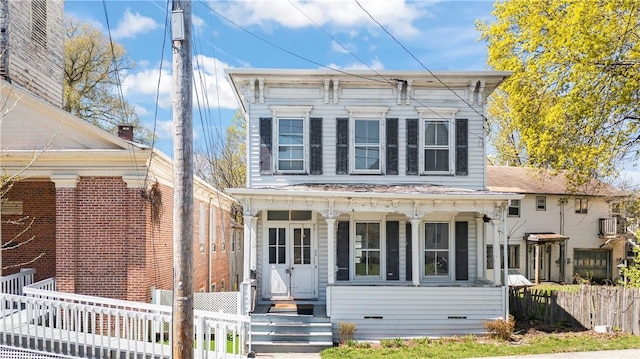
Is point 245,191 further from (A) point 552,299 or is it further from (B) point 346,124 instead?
(A) point 552,299

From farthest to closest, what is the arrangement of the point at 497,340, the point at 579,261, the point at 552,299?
1. the point at 579,261
2. the point at 552,299
3. the point at 497,340

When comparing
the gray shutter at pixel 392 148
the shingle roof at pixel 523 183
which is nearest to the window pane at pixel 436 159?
the gray shutter at pixel 392 148

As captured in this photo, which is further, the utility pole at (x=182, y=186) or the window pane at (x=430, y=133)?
the window pane at (x=430, y=133)

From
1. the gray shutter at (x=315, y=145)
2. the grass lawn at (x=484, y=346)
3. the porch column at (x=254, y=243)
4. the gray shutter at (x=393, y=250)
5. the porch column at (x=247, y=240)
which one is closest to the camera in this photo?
the grass lawn at (x=484, y=346)

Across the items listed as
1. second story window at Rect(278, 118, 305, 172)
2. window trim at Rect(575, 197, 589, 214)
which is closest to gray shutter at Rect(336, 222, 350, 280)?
second story window at Rect(278, 118, 305, 172)

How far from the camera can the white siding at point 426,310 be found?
504 inches

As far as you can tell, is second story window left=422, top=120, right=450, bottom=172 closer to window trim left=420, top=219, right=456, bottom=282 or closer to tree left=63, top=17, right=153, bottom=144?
window trim left=420, top=219, right=456, bottom=282

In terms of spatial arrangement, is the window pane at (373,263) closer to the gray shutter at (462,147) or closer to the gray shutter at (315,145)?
the gray shutter at (315,145)

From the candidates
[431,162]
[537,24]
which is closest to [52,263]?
[431,162]

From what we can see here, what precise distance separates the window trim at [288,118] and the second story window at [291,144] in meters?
0.03

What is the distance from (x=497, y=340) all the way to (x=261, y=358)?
598 centimetres

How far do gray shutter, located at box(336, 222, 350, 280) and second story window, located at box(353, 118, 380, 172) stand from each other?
6.10ft

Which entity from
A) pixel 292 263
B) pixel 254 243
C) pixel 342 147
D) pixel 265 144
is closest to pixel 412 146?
pixel 342 147

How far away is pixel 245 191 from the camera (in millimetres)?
12523
